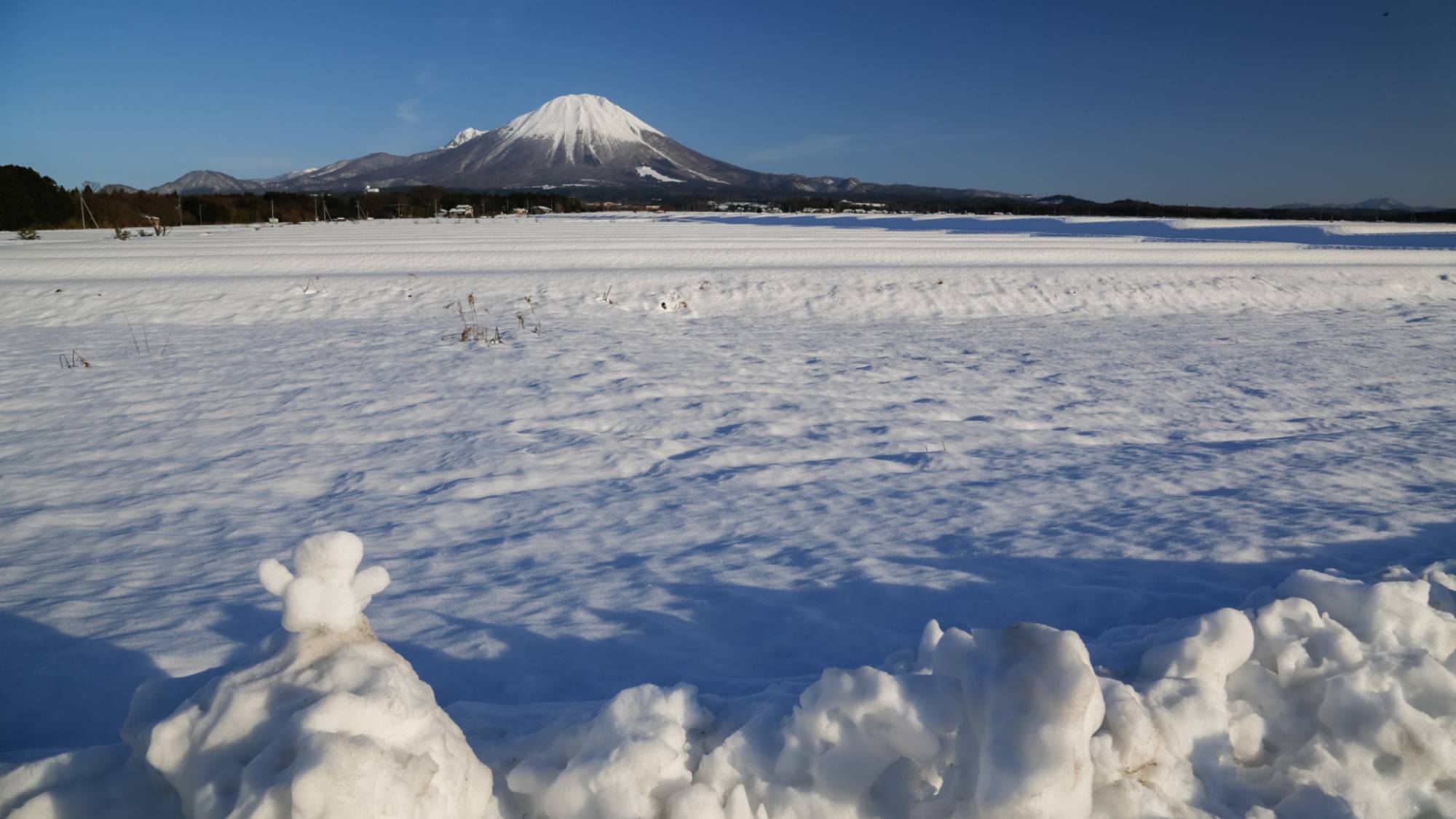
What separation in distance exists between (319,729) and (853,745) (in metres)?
1.34

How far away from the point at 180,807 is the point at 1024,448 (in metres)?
5.34

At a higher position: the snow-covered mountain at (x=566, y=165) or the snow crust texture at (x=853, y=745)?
the snow-covered mountain at (x=566, y=165)

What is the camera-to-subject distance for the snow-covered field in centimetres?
204

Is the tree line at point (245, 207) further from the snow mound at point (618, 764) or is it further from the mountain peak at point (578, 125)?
the mountain peak at point (578, 125)

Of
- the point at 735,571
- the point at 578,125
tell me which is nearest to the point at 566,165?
the point at 578,125

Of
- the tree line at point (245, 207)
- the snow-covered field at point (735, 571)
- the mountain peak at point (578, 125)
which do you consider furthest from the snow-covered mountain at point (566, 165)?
the snow-covered field at point (735, 571)

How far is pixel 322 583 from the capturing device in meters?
2.11

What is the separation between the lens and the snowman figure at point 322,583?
206cm

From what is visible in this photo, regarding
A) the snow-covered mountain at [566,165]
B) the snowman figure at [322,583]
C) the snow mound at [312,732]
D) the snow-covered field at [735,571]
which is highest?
the snow-covered mountain at [566,165]

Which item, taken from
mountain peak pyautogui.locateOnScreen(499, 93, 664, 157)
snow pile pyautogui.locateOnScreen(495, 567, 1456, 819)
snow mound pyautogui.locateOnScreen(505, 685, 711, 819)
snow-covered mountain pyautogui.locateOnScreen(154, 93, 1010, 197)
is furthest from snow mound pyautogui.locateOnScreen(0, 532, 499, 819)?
mountain peak pyautogui.locateOnScreen(499, 93, 664, 157)

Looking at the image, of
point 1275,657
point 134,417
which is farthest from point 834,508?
point 134,417

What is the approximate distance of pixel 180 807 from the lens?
1991 mm

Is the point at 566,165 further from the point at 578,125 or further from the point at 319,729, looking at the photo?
the point at 319,729

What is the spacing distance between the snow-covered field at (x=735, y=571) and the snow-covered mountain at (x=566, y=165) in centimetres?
12699
